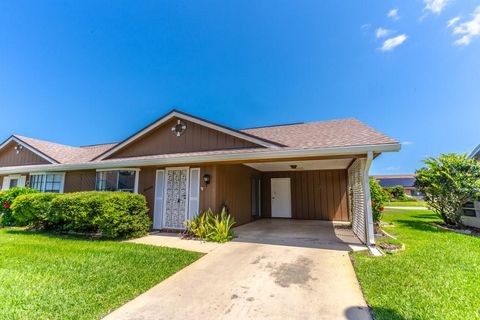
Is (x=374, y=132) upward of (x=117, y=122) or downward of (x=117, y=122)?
downward

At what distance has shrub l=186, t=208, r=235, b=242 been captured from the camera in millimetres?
6684

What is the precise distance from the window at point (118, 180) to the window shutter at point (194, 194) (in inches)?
96.8

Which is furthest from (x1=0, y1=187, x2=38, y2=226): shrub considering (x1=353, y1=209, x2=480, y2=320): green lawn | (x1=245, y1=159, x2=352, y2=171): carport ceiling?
(x1=353, y1=209, x2=480, y2=320): green lawn

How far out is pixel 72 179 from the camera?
10320mm

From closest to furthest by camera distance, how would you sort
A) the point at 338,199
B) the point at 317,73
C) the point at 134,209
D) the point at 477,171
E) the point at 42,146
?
the point at 134,209, the point at 477,171, the point at 338,199, the point at 42,146, the point at 317,73

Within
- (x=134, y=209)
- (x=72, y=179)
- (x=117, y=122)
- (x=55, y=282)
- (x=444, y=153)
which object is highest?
(x=117, y=122)

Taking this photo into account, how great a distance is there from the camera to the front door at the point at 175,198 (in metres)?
8.05

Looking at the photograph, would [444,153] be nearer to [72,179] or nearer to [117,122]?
[72,179]

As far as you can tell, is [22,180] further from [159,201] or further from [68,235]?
[159,201]

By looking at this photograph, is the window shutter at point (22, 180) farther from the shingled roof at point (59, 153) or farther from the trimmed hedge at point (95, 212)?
the trimmed hedge at point (95, 212)

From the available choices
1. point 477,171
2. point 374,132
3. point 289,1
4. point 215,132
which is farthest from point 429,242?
point 289,1

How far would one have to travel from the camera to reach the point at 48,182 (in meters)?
10.6

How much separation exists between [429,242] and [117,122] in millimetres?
23047

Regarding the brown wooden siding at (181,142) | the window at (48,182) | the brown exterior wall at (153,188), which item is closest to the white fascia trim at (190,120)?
the brown wooden siding at (181,142)
